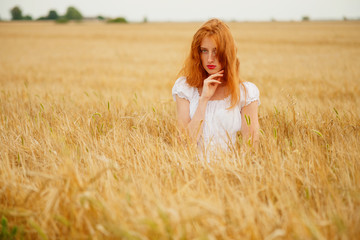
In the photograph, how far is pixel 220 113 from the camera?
2.13m

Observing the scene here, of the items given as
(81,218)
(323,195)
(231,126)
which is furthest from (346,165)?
(81,218)

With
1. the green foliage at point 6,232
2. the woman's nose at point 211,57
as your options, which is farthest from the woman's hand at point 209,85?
the green foliage at point 6,232

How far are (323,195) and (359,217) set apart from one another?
0.24 m

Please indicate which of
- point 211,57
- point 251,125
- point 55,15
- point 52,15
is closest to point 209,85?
point 211,57

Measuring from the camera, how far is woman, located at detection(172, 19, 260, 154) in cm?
198

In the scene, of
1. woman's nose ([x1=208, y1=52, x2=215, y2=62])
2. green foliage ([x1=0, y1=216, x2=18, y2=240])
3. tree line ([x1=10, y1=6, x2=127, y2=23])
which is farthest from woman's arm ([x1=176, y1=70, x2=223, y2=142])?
tree line ([x1=10, y1=6, x2=127, y2=23])

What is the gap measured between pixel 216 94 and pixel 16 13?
382 feet

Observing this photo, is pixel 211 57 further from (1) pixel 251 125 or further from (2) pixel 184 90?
(1) pixel 251 125

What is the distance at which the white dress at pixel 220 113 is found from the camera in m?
2.11

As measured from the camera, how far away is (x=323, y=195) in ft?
4.17

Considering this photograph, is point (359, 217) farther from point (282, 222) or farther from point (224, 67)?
point (224, 67)

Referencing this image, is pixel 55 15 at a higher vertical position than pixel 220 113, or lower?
higher

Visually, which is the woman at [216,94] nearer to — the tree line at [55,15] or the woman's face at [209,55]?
the woman's face at [209,55]

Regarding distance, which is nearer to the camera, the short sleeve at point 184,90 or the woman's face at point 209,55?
the woman's face at point 209,55
